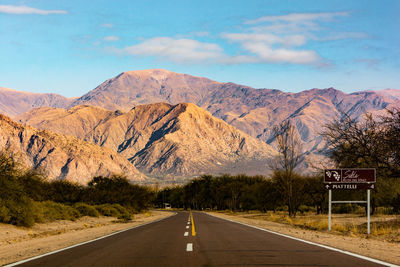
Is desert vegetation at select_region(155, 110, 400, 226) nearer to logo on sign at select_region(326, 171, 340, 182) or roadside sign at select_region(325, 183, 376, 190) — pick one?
roadside sign at select_region(325, 183, 376, 190)

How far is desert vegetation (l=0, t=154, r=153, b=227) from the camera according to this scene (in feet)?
84.3

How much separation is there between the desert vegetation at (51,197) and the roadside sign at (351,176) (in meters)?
16.9

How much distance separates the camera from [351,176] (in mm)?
22234

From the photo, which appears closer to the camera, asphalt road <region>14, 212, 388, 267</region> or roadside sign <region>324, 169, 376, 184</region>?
asphalt road <region>14, 212, 388, 267</region>

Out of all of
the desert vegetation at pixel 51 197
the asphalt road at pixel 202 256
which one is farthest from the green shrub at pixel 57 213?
the asphalt road at pixel 202 256

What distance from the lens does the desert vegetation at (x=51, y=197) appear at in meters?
25.7

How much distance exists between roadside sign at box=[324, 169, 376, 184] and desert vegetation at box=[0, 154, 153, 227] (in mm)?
16851

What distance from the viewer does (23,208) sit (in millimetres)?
25844

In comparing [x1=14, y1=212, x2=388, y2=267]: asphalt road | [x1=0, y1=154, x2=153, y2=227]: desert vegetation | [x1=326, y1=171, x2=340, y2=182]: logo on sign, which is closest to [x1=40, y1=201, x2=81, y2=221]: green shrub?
[x1=0, y1=154, x2=153, y2=227]: desert vegetation

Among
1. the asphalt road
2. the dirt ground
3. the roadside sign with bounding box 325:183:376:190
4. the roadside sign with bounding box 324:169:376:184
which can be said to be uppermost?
the roadside sign with bounding box 324:169:376:184

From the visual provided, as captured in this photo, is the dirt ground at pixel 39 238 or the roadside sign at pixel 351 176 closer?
the dirt ground at pixel 39 238

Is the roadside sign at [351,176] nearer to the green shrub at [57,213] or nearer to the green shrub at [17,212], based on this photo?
the green shrub at [17,212]

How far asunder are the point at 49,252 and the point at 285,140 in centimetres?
3333

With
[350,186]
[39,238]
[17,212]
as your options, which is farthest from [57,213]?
[350,186]
